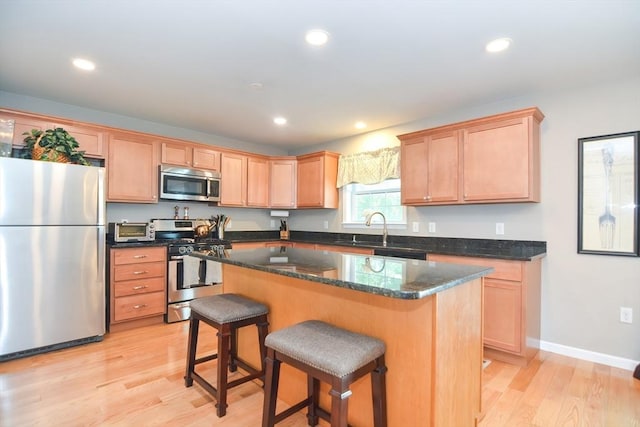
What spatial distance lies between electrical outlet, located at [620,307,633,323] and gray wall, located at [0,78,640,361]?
0.09ft

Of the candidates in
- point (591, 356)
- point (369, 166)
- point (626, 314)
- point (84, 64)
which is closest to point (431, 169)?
point (369, 166)

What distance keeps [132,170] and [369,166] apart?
2949mm

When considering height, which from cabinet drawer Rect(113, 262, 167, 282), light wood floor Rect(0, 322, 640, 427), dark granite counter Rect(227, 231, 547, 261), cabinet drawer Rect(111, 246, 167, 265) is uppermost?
dark granite counter Rect(227, 231, 547, 261)

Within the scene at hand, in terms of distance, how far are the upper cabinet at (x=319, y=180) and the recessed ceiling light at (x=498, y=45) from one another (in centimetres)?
271

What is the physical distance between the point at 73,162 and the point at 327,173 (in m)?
2.99

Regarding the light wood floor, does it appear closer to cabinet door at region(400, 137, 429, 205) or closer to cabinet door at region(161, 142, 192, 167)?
cabinet door at region(400, 137, 429, 205)

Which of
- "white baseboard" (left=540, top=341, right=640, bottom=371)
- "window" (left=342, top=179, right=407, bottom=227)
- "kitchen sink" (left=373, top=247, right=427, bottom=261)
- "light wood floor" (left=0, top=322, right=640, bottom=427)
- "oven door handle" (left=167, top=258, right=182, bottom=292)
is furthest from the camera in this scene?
"window" (left=342, top=179, right=407, bottom=227)

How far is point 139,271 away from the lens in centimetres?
356

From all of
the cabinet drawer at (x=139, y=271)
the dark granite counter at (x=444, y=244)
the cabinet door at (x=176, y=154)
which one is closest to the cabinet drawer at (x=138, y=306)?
the cabinet drawer at (x=139, y=271)

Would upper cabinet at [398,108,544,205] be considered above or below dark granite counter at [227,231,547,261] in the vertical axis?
above

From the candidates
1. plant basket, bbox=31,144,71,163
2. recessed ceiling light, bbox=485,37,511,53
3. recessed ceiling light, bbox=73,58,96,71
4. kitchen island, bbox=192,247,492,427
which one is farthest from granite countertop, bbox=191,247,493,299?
plant basket, bbox=31,144,71,163

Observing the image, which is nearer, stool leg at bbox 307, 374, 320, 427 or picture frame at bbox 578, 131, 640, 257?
stool leg at bbox 307, 374, 320, 427

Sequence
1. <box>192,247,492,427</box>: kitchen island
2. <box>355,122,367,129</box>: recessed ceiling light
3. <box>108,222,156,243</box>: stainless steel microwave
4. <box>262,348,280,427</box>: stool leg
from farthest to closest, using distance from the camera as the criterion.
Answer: <box>355,122,367,129</box>: recessed ceiling light
<box>108,222,156,243</box>: stainless steel microwave
<box>262,348,280,427</box>: stool leg
<box>192,247,492,427</box>: kitchen island

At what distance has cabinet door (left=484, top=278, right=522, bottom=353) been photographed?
2.71 m
